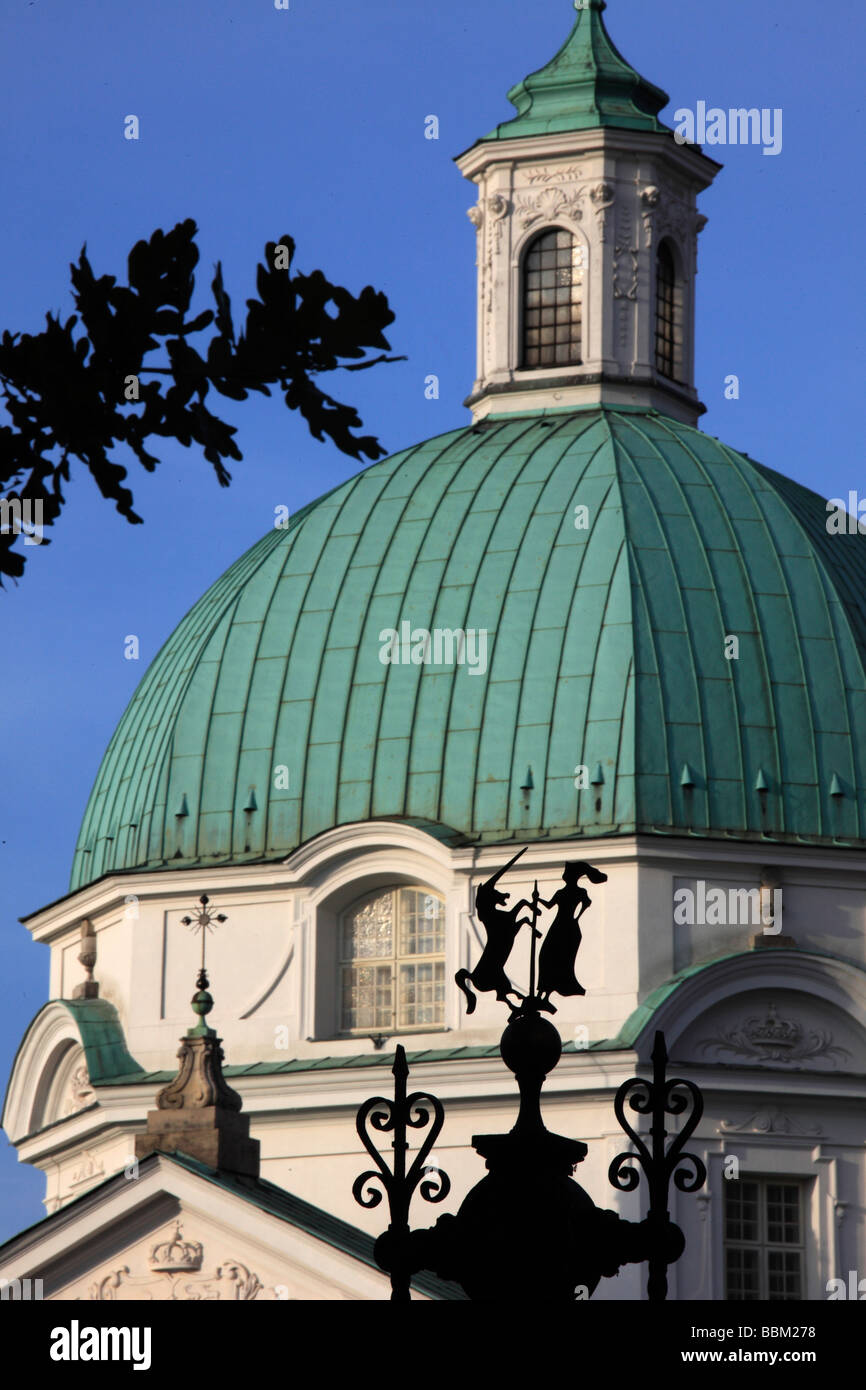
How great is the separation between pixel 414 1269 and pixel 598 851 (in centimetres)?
2619

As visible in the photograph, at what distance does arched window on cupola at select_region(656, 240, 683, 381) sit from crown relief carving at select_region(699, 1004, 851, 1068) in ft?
33.2

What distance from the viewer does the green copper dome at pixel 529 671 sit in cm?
3803

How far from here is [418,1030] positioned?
38.0m

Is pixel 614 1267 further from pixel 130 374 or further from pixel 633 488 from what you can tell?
pixel 633 488

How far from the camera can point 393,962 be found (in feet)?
126

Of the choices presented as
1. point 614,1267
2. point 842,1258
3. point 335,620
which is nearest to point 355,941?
point 335,620

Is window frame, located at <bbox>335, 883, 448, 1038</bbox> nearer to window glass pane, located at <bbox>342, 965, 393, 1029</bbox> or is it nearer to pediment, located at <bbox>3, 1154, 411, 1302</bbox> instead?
window glass pane, located at <bbox>342, 965, 393, 1029</bbox>

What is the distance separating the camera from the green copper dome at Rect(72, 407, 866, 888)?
38031 millimetres

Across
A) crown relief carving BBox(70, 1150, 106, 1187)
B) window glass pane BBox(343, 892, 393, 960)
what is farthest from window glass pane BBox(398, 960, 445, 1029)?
crown relief carving BBox(70, 1150, 106, 1187)

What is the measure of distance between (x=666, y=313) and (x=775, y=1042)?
11332mm

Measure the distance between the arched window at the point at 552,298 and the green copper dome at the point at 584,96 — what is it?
1.46 metres

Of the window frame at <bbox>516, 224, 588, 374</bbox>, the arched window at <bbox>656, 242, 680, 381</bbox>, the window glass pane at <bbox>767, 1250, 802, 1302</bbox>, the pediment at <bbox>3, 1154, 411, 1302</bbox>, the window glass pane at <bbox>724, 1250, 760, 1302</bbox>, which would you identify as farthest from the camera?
the arched window at <bbox>656, 242, 680, 381</bbox>

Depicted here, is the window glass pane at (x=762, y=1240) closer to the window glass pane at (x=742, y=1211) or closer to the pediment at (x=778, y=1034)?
the window glass pane at (x=742, y=1211)

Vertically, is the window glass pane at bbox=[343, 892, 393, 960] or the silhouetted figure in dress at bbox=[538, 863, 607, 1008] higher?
the window glass pane at bbox=[343, 892, 393, 960]
